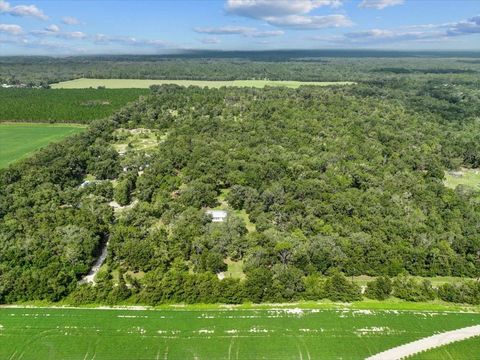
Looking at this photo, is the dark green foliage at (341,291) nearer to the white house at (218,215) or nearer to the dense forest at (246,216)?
the dense forest at (246,216)

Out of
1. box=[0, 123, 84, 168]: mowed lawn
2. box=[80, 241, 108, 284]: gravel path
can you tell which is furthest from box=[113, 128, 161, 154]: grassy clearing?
box=[80, 241, 108, 284]: gravel path

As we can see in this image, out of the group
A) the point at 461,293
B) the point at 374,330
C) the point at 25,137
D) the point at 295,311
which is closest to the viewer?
the point at 374,330

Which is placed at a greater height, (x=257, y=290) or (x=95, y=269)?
(x=257, y=290)

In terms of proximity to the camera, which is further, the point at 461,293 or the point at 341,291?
the point at 461,293

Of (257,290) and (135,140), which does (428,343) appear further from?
(135,140)

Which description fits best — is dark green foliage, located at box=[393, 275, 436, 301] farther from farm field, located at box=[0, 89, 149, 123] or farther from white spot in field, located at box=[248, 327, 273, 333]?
farm field, located at box=[0, 89, 149, 123]

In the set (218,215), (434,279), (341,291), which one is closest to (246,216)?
(218,215)

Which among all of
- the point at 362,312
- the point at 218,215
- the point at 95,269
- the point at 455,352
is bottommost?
the point at 455,352

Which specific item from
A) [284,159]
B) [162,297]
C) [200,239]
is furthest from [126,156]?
[162,297]
